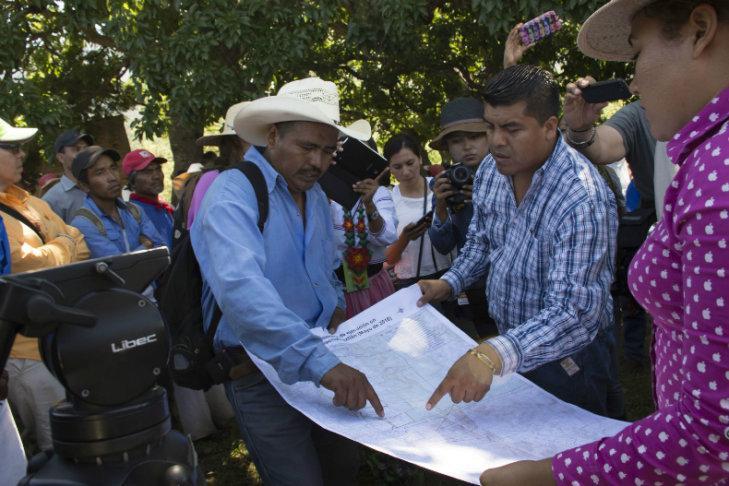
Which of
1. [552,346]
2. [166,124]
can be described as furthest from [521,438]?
[166,124]

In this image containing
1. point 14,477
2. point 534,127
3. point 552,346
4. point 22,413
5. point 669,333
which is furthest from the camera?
point 22,413

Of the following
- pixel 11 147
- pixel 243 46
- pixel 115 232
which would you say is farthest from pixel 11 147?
pixel 243 46

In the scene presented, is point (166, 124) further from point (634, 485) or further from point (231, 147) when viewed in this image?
point (634, 485)

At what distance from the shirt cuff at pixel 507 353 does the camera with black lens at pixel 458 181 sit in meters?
2.06

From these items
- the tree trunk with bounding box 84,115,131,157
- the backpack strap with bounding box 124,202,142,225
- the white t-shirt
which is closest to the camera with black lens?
the white t-shirt

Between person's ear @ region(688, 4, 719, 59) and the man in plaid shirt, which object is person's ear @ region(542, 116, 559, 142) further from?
person's ear @ region(688, 4, 719, 59)

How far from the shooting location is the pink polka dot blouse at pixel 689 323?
3.30 feet

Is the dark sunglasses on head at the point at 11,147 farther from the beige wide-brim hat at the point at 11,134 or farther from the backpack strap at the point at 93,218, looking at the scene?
the backpack strap at the point at 93,218

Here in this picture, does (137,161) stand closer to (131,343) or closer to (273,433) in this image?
(273,433)

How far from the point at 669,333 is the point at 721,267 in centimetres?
32

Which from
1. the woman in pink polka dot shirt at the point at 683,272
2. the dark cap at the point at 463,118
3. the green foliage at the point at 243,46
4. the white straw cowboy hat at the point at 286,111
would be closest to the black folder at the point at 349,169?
the white straw cowboy hat at the point at 286,111

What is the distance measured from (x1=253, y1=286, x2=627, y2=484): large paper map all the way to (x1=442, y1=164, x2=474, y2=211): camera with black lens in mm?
1582

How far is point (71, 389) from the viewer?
1.19 metres

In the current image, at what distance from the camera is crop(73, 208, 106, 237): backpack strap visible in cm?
469
